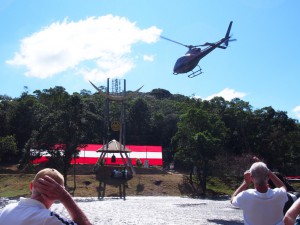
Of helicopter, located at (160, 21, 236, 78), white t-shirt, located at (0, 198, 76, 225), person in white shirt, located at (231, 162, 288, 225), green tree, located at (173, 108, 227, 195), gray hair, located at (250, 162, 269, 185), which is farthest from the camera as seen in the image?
green tree, located at (173, 108, 227, 195)

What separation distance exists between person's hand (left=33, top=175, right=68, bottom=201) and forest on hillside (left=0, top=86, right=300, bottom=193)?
30.8 meters

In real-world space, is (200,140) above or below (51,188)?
above

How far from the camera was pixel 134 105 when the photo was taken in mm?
71000

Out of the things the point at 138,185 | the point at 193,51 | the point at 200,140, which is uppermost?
the point at 193,51

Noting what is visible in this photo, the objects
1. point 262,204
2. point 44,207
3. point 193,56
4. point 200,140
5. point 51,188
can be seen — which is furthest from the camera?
point 200,140

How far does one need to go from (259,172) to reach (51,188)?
2319mm

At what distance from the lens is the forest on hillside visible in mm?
33750

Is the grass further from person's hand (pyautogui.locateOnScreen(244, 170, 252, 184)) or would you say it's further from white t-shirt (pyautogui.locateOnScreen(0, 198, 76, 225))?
white t-shirt (pyautogui.locateOnScreen(0, 198, 76, 225))

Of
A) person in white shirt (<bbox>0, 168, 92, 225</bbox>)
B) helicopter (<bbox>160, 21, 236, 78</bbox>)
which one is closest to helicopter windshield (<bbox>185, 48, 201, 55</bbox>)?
helicopter (<bbox>160, 21, 236, 78</bbox>)

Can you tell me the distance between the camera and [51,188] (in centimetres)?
280

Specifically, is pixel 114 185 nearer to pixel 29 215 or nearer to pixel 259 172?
pixel 259 172

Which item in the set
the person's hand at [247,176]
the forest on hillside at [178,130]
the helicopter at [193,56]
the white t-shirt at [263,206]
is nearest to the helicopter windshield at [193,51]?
the helicopter at [193,56]

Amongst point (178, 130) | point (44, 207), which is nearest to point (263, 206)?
point (44, 207)

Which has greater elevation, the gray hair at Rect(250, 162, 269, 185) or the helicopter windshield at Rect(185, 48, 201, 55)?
the helicopter windshield at Rect(185, 48, 201, 55)
